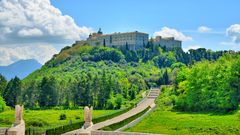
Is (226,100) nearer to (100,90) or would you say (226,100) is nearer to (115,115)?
(115,115)

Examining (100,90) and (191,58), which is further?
(191,58)

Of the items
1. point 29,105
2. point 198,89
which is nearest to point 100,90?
point 29,105

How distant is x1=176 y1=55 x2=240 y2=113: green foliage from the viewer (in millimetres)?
63906

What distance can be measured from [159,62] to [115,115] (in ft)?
452

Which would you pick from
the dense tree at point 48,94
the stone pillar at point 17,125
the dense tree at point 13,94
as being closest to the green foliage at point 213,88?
the dense tree at point 48,94

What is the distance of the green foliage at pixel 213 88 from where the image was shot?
63906 mm

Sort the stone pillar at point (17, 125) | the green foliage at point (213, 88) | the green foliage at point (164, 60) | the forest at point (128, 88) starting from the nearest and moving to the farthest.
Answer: the stone pillar at point (17, 125), the green foliage at point (213, 88), the forest at point (128, 88), the green foliage at point (164, 60)

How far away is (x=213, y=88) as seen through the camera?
68500 mm

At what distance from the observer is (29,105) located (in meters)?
98.6

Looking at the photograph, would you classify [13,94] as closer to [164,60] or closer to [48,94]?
[48,94]

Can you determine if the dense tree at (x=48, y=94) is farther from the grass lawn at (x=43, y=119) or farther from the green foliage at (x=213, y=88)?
the green foliage at (x=213, y=88)

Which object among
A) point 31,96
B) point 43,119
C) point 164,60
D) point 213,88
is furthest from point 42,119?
point 164,60

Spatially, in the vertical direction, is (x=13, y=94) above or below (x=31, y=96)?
above

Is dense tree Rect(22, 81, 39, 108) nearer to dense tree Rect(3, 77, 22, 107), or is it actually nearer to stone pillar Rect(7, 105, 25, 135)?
dense tree Rect(3, 77, 22, 107)
